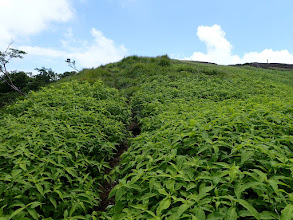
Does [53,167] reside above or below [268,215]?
above

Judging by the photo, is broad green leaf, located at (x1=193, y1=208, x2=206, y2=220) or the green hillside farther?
the green hillside

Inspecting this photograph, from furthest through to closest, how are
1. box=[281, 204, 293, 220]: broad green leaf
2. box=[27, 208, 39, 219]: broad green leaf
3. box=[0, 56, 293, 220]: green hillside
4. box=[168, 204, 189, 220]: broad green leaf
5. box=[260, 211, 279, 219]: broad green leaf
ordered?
box=[27, 208, 39, 219]: broad green leaf < box=[0, 56, 293, 220]: green hillside < box=[168, 204, 189, 220]: broad green leaf < box=[260, 211, 279, 219]: broad green leaf < box=[281, 204, 293, 220]: broad green leaf

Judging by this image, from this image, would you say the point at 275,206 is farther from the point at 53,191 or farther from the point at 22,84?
the point at 22,84

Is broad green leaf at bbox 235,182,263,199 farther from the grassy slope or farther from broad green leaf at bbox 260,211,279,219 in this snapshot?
broad green leaf at bbox 260,211,279,219

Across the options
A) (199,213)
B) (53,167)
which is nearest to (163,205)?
(199,213)

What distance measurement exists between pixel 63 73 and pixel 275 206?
25858 mm

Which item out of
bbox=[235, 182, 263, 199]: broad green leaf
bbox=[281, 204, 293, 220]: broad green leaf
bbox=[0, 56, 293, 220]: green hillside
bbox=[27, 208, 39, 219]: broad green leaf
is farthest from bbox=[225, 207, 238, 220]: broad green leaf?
bbox=[27, 208, 39, 219]: broad green leaf

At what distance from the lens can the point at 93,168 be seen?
3611 millimetres

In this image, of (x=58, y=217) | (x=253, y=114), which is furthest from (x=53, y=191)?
(x=253, y=114)

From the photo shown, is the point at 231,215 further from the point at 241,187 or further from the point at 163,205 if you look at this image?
the point at 163,205

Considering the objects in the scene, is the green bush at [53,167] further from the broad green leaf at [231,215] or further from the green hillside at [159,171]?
the broad green leaf at [231,215]

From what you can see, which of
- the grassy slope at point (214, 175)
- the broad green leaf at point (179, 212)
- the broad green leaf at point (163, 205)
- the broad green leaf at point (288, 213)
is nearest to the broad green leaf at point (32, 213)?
the grassy slope at point (214, 175)

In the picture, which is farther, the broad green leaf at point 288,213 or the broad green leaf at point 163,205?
the broad green leaf at point 163,205

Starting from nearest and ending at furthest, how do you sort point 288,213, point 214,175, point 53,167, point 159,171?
point 288,213 < point 214,175 < point 159,171 < point 53,167
